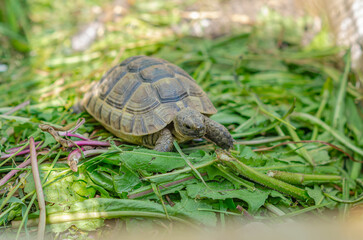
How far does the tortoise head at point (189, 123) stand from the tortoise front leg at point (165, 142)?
0.09m

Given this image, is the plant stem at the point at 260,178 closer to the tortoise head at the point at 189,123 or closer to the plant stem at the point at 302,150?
the tortoise head at the point at 189,123

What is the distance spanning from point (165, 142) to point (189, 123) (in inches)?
10.6

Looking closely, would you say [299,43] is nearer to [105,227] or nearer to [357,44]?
[357,44]

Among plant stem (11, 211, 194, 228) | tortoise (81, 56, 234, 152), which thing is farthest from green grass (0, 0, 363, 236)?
tortoise (81, 56, 234, 152)

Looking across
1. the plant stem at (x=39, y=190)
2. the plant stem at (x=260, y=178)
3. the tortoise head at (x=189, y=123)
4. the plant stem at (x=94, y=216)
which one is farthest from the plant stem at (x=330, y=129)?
the plant stem at (x=39, y=190)

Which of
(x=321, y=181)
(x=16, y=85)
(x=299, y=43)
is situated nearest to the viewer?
(x=321, y=181)

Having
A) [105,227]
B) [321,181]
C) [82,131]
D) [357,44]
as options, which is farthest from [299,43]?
[105,227]

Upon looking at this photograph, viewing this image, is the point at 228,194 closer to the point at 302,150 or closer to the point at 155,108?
the point at 155,108

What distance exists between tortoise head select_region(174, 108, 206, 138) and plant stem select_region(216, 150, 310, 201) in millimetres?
214

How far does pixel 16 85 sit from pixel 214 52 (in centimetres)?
268

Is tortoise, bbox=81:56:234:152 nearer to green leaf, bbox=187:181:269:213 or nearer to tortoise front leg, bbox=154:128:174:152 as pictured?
tortoise front leg, bbox=154:128:174:152

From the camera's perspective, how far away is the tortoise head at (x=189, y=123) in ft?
6.65

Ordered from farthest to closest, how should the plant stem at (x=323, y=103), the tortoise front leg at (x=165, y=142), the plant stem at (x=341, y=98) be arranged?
the plant stem at (x=341, y=98), the plant stem at (x=323, y=103), the tortoise front leg at (x=165, y=142)

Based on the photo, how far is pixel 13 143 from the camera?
2.44 meters
